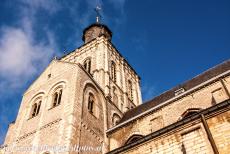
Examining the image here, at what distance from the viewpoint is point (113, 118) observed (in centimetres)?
1986

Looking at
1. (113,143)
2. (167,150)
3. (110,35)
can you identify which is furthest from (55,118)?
(110,35)

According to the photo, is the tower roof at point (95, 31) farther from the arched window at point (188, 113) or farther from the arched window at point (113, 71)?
the arched window at point (188, 113)

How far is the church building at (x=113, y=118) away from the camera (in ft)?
36.8

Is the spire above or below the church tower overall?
above

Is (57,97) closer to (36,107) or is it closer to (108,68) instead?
(36,107)

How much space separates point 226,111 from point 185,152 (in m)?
2.32

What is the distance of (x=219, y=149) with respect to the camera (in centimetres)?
1012

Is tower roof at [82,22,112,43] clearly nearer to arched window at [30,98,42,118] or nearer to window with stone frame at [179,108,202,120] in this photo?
arched window at [30,98,42,118]

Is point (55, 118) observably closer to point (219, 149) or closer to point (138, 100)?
point (219, 149)

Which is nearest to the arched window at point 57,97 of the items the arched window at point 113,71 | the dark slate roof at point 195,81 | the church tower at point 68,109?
the church tower at point 68,109

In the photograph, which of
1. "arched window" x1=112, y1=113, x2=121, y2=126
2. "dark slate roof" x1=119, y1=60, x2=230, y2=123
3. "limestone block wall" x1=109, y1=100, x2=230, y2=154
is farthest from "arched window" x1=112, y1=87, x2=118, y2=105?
"limestone block wall" x1=109, y1=100, x2=230, y2=154

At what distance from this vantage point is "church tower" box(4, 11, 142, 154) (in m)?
14.9

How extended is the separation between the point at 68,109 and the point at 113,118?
5.10 metres

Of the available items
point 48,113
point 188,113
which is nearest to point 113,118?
point 48,113
